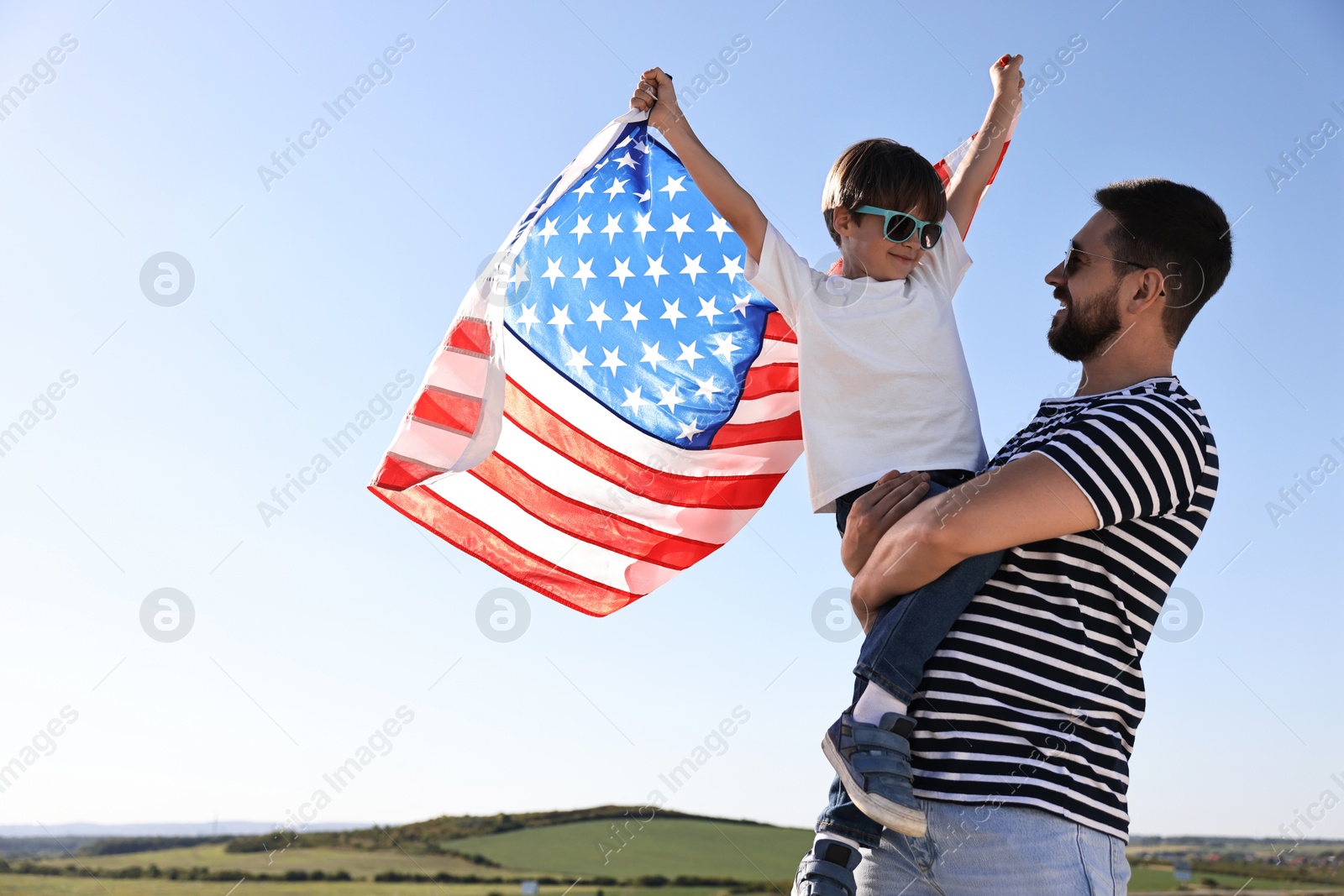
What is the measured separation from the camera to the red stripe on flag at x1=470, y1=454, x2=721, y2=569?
183 inches

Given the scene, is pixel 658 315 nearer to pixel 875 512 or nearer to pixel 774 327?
pixel 774 327

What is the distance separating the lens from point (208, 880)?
317ft

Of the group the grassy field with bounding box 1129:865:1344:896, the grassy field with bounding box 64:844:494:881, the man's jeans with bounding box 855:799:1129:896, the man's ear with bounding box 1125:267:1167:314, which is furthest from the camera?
the grassy field with bounding box 64:844:494:881

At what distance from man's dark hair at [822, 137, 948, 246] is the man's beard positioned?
28.0 inches

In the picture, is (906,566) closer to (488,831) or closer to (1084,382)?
(1084,382)

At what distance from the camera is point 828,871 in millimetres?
2309

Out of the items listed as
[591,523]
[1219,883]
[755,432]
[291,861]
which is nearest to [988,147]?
[755,432]

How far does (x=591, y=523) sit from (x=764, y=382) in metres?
1.11

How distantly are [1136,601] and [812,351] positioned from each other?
1233 mm

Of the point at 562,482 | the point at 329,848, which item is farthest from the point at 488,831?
the point at 562,482

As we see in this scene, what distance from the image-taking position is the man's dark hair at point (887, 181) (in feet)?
Result: 10.7

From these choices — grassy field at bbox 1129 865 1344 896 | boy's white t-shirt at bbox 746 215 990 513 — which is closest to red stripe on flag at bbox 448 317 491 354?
boy's white t-shirt at bbox 746 215 990 513

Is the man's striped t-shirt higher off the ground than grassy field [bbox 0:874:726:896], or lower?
higher

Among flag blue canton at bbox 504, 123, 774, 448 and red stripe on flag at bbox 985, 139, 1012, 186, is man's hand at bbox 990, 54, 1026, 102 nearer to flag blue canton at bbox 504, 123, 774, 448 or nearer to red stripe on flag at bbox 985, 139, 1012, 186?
red stripe on flag at bbox 985, 139, 1012, 186
